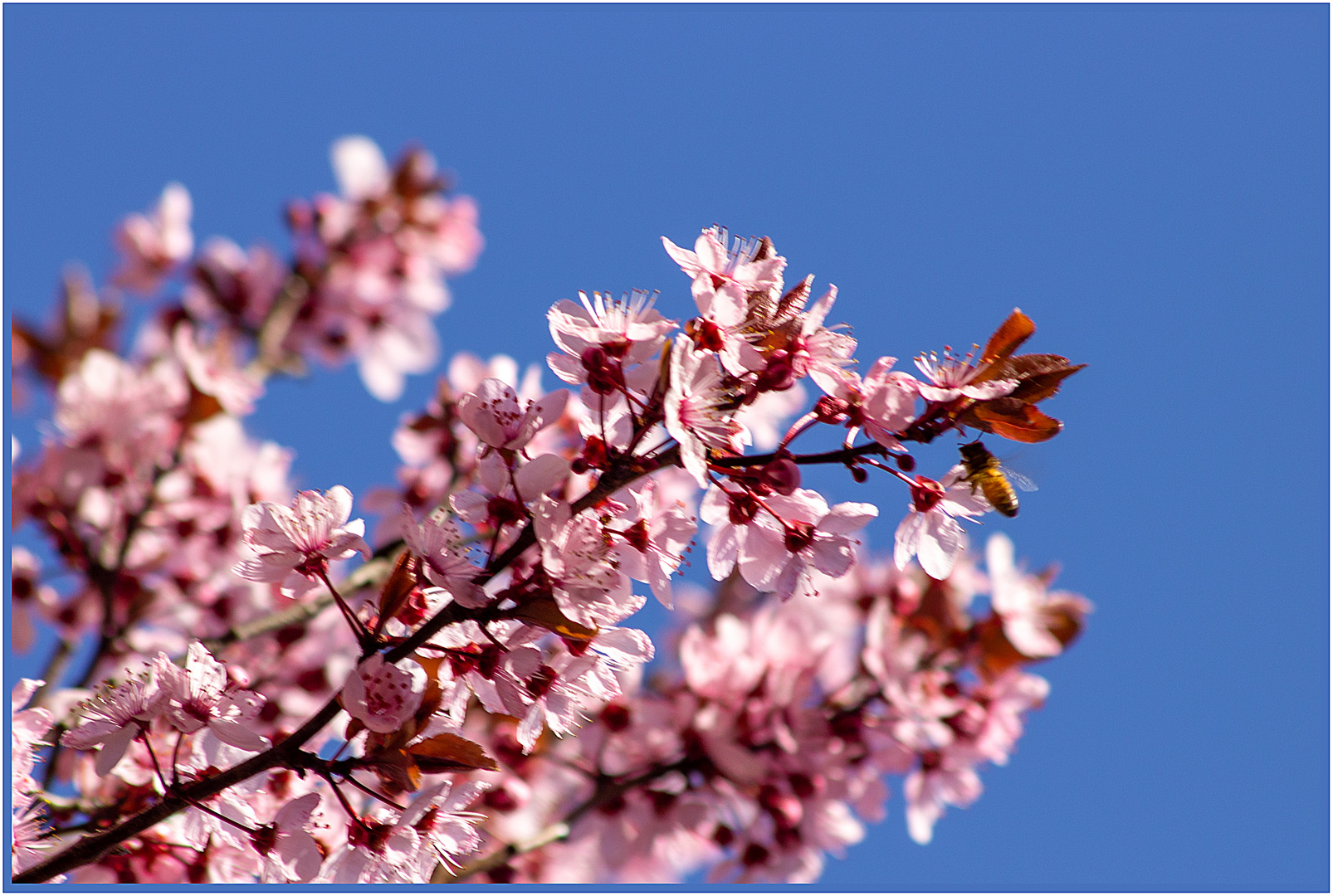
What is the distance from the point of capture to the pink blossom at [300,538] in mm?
1795

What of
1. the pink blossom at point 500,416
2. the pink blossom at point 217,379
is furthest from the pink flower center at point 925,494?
the pink blossom at point 217,379

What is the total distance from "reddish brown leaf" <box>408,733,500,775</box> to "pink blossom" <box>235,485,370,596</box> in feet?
1.08

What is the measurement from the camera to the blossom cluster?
1679mm

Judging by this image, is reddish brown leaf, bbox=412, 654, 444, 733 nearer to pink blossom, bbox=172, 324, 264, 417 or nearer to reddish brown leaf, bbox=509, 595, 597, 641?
reddish brown leaf, bbox=509, 595, 597, 641

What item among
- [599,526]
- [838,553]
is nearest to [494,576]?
[599,526]

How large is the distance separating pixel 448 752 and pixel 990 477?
958 mm

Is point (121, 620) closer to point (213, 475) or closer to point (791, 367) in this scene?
point (213, 475)

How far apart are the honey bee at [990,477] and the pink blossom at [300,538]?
99 cm

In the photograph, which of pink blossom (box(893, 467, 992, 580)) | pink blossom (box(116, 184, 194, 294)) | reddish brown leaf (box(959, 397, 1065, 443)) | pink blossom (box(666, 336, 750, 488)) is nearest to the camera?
pink blossom (box(666, 336, 750, 488))

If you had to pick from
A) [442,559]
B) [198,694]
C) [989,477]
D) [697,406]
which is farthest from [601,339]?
[198,694]

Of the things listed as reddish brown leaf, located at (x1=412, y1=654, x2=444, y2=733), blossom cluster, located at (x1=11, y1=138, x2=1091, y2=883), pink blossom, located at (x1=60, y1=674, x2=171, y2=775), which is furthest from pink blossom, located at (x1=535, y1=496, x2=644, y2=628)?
pink blossom, located at (x1=60, y1=674, x2=171, y2=775)

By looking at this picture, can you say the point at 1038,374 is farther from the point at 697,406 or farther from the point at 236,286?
the point at 236,286

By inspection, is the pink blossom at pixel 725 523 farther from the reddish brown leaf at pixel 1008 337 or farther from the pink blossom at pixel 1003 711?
the pink blossom at pixel 1003 711

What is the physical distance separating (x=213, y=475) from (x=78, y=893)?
5.33 ft
